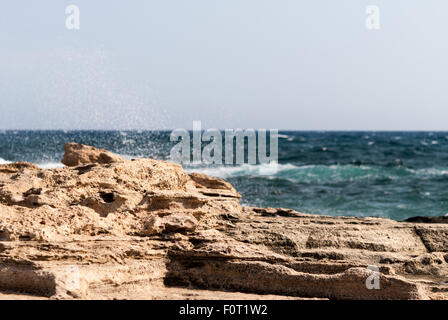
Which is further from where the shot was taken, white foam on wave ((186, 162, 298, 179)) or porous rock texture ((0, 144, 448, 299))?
white foam on wave ((186, 162, 298, 179))

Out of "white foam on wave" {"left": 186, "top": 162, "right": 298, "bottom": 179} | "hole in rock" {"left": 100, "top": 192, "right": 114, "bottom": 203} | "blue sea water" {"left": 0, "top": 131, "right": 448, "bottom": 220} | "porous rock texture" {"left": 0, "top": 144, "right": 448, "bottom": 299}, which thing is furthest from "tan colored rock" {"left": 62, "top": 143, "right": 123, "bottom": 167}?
"white foam on wave" {"left": 186, "top": 162, "right": 298, "bottom": 179}

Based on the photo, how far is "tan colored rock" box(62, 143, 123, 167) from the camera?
16.4 ft

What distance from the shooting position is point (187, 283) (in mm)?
3445

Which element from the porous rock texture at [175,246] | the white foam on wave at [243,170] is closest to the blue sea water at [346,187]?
the white foam on wave at [243,170]

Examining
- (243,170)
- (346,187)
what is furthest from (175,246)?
(243,170)

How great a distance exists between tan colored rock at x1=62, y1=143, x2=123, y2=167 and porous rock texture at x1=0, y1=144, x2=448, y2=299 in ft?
2.10

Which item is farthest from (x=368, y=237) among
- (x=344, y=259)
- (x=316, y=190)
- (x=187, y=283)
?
(x=316, y=190)

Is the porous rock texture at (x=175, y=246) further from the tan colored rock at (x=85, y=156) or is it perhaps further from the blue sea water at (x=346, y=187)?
the blue sea water at (x=346, y=187)

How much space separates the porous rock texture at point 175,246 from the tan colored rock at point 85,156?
25.2 inches

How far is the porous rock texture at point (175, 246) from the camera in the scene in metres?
3.16

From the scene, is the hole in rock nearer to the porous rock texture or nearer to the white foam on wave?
the porous rock texture
